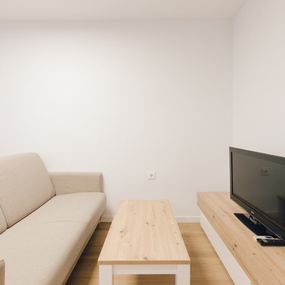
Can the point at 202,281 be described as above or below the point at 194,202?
below

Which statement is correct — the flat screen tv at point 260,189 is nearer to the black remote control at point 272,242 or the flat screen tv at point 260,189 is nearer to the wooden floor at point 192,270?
the black remote control at point 272,242

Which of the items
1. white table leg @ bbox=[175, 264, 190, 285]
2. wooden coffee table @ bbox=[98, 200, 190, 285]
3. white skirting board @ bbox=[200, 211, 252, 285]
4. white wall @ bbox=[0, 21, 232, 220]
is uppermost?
white wall @ bbox=[0, 21, 232, 220]

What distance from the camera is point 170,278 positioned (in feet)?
6.09

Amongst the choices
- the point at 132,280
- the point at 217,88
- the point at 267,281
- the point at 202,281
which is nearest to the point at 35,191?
the point at 132,280

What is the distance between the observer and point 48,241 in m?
1.60

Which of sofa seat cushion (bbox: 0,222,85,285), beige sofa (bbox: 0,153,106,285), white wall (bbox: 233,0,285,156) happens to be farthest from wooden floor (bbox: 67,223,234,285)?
white wall (bbox: 233,0,285,156)

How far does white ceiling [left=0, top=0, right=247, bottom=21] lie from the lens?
2.48 metres

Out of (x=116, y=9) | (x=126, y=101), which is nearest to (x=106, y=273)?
(x=126, y=101)

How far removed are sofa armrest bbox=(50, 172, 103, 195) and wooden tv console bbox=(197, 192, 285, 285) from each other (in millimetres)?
1261

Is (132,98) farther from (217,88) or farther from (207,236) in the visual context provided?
(207,236)

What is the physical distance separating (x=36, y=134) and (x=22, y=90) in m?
0.57

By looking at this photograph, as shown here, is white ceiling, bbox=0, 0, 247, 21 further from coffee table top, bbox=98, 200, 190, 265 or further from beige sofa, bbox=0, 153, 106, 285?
coffee table top, bbox=98, 200, 190, 265

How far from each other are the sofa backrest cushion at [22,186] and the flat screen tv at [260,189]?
1.87 m

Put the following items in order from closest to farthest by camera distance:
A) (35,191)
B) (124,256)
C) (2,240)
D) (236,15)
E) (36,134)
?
(124,256)
(2,240)
(35,191)
(236,15)
(36,134)
